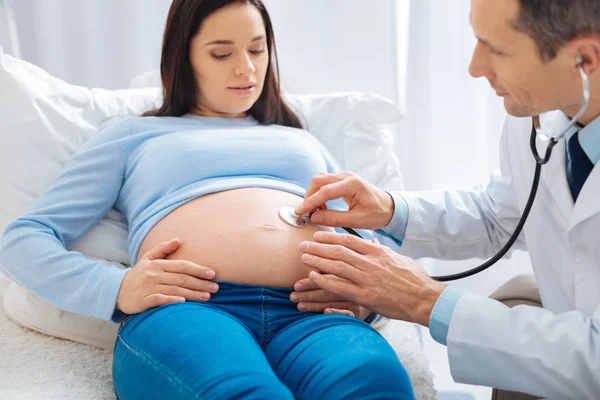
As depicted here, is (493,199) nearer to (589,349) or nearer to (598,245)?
(598,245)

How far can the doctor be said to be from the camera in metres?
1.11

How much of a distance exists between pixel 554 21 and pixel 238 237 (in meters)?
0.66

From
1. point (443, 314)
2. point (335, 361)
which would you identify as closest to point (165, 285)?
point (335, 361)

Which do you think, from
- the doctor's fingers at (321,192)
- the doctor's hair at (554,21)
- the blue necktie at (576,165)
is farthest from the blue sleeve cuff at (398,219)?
the doctor's hair at (554,21)

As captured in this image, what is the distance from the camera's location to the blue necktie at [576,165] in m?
1.28

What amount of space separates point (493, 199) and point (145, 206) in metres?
0.76

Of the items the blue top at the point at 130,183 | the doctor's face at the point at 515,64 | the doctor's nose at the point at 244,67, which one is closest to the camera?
the doctor's face at the point at 515,64

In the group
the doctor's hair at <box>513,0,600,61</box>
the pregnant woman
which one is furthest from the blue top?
the doctor's hair at <box>513,0,600,61</box>

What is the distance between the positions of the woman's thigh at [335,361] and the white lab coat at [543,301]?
128mm

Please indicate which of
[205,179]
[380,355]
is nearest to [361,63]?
[205,179]

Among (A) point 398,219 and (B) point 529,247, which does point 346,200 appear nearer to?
(A) point 398,219

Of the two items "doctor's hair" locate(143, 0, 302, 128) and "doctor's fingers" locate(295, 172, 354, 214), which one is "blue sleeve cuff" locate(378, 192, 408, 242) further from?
"doctor's hair" locate(143, 0, 302, 128)

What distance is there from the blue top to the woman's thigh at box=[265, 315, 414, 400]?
13.8 inches

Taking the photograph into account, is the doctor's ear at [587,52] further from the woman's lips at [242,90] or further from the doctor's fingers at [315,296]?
the woman's lips at [242,90]
